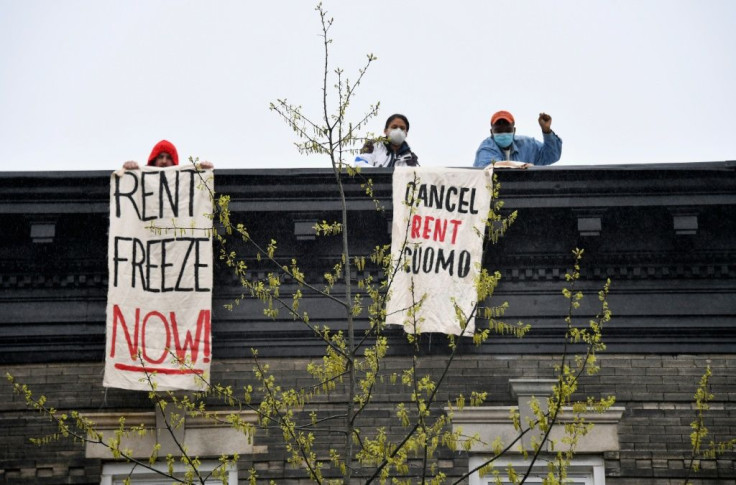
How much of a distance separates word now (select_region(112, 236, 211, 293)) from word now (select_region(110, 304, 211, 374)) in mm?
259

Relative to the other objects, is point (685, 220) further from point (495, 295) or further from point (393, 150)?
point (393, 150)

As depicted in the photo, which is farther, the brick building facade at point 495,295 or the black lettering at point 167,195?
the black lettering at point 167,195

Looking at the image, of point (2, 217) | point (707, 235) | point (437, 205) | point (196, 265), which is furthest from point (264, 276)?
point (707, 235)

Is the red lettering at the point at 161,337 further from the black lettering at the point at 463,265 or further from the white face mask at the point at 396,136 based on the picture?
the white face mask at the point at 396,136

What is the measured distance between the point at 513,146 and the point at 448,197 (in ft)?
4.27

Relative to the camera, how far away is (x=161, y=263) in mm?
11305

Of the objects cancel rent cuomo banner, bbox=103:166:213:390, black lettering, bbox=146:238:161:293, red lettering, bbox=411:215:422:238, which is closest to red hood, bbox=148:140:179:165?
cancel rent cuomo banner, bbox=103:166:213:390

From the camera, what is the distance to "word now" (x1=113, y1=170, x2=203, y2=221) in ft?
37.5

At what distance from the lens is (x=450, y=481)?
34.6 feet

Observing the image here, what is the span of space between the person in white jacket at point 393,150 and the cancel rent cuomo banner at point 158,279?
1851 mm

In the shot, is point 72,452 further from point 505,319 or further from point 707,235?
point 707,235

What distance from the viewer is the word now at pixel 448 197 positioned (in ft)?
37.7

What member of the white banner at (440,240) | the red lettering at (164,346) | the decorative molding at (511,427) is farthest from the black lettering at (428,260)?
the red lettering at (164,346)

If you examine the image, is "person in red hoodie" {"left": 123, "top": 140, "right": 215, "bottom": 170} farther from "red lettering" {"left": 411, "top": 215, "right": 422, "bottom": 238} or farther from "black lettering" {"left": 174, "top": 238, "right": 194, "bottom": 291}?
"red lettering" {"left": 411, "top": 215, "right": 422, "bottom": 238}
